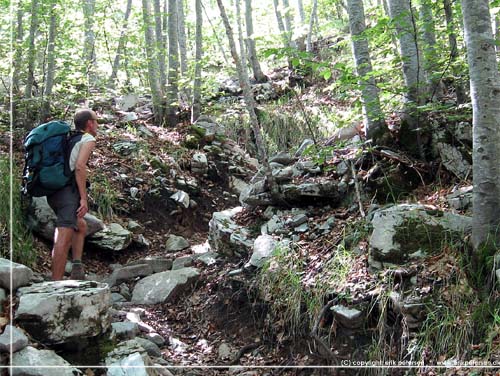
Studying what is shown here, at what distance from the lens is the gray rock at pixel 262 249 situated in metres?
5.19

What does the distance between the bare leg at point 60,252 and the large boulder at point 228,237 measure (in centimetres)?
210

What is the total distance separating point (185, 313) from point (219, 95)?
31.5ft

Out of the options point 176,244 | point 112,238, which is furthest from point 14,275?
point 176,244

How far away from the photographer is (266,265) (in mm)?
4969

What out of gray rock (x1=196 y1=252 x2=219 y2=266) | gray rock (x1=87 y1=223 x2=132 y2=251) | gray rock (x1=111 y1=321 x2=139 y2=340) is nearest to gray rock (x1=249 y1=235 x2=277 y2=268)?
gray rock (x1=196 y1=252 x2=219 y2=266)

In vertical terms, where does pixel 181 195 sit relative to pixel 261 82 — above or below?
below

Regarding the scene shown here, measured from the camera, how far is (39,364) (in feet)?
10.3

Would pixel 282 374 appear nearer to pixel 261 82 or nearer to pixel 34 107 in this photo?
pixel 34 107

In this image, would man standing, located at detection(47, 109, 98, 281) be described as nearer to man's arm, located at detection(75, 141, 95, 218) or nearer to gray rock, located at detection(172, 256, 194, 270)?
man's arm, located at detection(75, 141, 95, 218)

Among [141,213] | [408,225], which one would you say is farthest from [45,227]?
[408,225]

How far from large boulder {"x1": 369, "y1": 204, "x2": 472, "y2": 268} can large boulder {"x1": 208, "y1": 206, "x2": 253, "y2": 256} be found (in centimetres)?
185

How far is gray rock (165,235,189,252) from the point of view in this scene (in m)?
7.15

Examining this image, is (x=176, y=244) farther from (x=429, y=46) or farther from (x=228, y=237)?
(x=429, y=46)

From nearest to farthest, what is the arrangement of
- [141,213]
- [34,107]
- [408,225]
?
[408,225], [141,213], [34,107]
